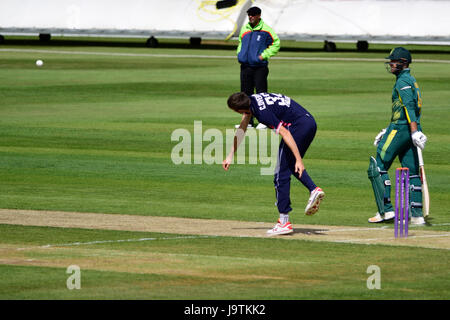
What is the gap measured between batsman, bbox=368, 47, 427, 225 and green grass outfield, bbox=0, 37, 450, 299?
0.32 meters

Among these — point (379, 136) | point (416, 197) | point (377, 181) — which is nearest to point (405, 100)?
point (379, 136)

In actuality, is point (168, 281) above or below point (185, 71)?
below

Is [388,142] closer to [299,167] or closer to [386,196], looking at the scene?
[386,196]

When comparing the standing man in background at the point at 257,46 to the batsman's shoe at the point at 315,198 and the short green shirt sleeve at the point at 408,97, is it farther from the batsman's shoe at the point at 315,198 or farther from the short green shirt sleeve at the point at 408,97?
the batsman's shoe at the point at 315,198

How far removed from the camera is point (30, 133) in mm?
20172

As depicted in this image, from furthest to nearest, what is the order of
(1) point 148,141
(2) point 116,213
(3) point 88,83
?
(3) point 88,83
(1) point 148,141
(2) point 116,213

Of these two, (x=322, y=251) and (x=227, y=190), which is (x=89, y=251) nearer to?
(x=322, y=251)

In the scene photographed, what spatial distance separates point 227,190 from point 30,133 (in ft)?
22.5

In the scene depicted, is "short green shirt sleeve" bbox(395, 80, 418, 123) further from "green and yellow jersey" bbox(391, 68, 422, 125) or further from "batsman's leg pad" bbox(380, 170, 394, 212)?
"batsman's leg pad" bbox(380, 170, 394, 212)

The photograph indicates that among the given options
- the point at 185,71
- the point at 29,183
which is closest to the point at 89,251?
the point at 29,183

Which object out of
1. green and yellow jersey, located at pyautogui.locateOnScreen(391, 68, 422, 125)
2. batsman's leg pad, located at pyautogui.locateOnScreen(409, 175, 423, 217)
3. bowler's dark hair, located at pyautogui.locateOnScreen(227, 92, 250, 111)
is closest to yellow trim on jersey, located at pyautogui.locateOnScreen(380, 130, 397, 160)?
green and yellow jersey, located at pyautogui.locateOnScreen(391, 68, 422, 125)

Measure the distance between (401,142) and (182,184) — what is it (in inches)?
159

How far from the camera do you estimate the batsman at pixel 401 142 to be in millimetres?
A: 11922
